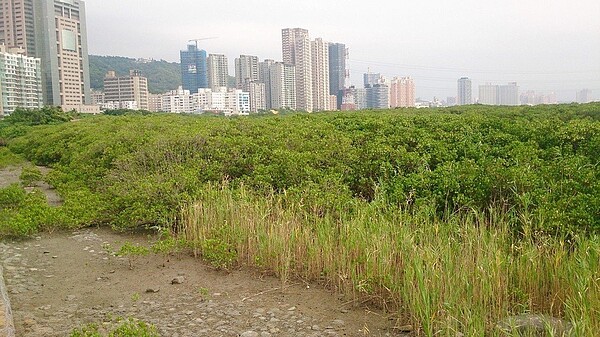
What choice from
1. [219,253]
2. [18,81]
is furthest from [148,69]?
[219,253]

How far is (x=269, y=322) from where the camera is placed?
14.1 ft

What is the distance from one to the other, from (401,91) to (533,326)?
178 feet

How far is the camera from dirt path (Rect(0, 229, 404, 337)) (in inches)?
166

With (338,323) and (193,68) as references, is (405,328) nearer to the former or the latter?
(338,323)

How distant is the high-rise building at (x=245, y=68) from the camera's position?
64.1 metres

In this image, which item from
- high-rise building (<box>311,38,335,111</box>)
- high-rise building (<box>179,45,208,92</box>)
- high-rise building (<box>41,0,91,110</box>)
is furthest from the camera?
high-rise building (<box>179,45,208,92</box>)

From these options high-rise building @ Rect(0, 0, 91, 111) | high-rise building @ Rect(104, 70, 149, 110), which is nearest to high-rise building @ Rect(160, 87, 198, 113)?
high-rise building @ Rect(104, 70, 149, 110)

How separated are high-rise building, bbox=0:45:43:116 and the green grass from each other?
44.0 metres

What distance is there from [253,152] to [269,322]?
16.2 feet

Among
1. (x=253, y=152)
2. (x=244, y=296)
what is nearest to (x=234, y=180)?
(x=253, y=152)

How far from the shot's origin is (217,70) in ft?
258

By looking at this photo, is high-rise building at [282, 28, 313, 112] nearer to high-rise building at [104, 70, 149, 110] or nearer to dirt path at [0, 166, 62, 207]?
high-rise building at [104, 70, 149, 110]

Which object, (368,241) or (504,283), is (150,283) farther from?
(504,283)

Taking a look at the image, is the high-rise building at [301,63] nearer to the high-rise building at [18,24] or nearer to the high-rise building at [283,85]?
the high-rise building at [283,85]
